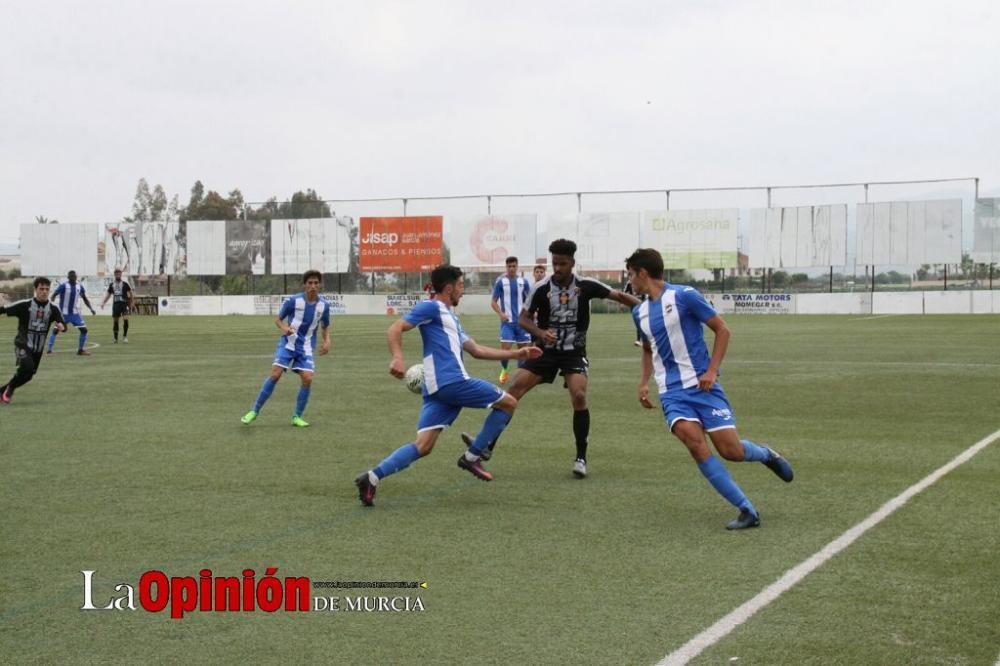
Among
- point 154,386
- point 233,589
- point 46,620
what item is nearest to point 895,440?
point 233,589

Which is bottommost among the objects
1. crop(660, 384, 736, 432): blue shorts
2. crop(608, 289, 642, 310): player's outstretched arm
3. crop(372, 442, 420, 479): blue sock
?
crop(372, 442, 420, 479): blue sock

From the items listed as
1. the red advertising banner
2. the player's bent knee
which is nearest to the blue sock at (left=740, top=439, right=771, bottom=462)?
the player's bent knee

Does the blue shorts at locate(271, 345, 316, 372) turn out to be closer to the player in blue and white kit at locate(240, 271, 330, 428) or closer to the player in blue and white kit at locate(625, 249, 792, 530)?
the player in blue and white kit at locate(240, 271, 330, 428)

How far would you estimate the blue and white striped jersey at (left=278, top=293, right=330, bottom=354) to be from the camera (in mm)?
12758

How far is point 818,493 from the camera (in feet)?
26.2

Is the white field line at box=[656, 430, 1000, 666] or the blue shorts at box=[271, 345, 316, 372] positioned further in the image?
the blue shorts at box=[271, 345, 316, 372]

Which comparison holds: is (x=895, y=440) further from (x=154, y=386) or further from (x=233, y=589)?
(x=154, y=386)

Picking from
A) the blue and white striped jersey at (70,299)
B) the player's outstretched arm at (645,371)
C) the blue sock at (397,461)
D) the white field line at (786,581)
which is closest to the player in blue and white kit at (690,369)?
the player's outstretched arm at (645,371)

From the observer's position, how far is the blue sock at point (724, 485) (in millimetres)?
6863

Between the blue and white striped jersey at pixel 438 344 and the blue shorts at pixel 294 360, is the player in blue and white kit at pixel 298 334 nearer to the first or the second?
the blue shorts at pixel 294 360

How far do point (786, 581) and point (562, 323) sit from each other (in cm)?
415

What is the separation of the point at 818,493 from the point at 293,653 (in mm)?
4682

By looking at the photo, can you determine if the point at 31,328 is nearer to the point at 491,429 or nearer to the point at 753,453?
the point at 491,429

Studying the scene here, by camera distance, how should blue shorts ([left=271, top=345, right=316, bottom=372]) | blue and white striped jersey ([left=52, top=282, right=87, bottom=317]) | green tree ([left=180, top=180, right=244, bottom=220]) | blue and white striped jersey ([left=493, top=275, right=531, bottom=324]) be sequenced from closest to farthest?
blue shorts ([left=271, top=345, right=316, bottom=372]) → blue and white striped jersey ([left=493, top=275, right=531, bottom=324]) → blue and white striped jersey ([left=52, top=282, right=87, bottom=317]) → green tree ([left=180, top=180, right=244, bottom=220])
